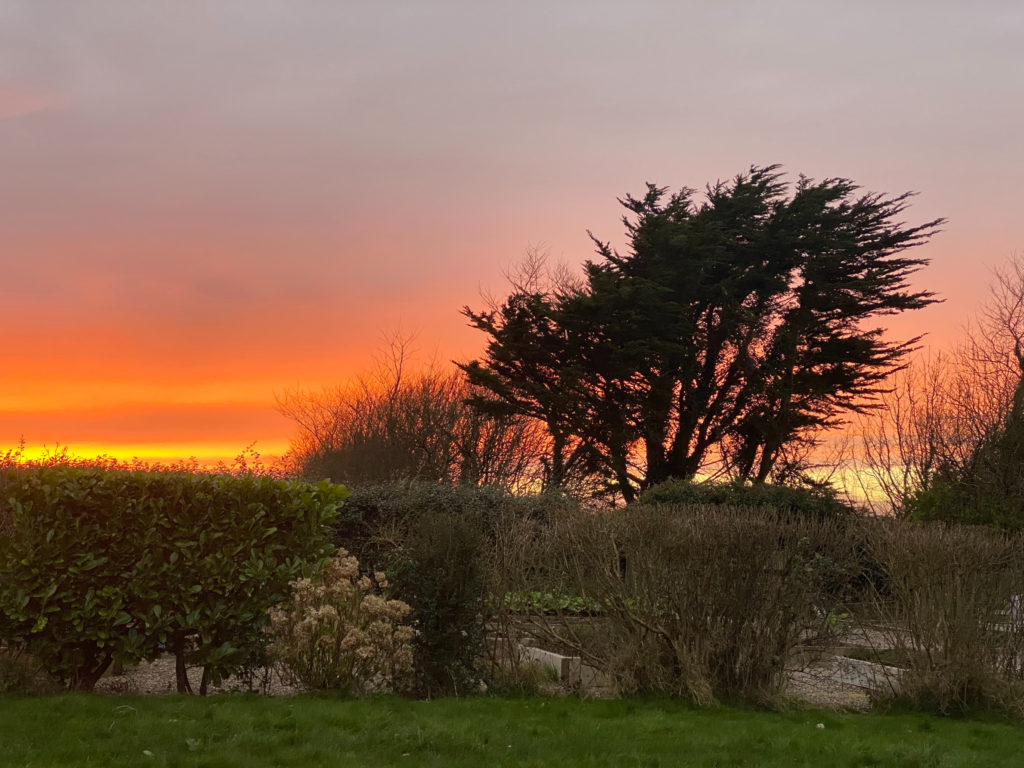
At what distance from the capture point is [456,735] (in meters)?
6.41

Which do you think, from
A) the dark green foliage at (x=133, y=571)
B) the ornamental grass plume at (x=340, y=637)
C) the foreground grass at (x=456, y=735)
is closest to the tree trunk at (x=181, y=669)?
the dark green foliage at (x=133, y=571)

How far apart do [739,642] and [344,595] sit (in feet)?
12.2

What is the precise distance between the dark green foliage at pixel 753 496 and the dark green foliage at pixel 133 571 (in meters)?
7.27

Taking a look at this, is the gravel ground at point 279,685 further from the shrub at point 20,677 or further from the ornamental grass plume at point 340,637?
the shrub at point 20,677

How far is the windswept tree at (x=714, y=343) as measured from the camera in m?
27.4

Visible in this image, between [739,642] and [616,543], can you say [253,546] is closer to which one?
[616,543]

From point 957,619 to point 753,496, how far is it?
576cm

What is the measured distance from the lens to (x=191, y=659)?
26.7 ft

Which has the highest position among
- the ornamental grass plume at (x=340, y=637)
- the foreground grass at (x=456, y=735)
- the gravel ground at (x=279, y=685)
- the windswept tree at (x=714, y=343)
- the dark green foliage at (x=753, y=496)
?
the windswept tree at (x=714, y=343)

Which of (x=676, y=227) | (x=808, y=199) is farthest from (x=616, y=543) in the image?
(x=808, y=199)

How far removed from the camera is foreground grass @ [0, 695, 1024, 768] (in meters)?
5.99

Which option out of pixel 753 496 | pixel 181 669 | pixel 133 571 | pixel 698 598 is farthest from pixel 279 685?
pixel 753 496

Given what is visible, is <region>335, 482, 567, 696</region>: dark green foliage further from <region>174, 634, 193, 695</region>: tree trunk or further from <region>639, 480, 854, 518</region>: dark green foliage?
<region>639, 480, 854, 518</region>: dark green foliage

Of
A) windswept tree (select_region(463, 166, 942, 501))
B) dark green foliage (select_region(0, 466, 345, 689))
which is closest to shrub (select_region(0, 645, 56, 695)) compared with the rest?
dark green foliage (select_region(0, 466, 345, 689))
